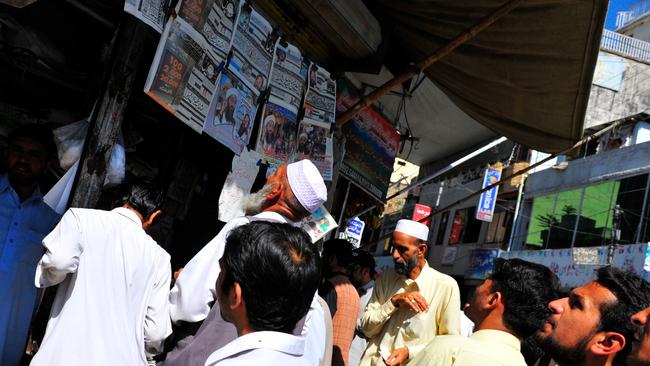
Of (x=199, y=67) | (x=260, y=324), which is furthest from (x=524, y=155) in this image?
(x=260, y=324)

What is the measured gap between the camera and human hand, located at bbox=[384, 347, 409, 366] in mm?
4248

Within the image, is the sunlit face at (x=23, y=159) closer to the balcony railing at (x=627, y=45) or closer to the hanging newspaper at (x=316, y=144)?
the hanging newspaper at (x=316, y=144)

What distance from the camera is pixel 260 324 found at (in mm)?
1627

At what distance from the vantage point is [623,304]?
243 centimetres

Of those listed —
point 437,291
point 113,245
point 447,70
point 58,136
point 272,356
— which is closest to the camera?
point 272,356

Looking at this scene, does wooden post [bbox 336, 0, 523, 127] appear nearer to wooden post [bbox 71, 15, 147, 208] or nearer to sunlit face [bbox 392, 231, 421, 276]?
sunlit face [bbox 392, 231, 421, 276]

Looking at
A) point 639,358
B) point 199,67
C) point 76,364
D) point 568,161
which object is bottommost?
point 76,364

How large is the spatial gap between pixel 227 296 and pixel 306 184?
1159mm

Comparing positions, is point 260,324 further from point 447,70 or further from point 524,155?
point 524,155

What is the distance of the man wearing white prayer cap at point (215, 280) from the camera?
230cm

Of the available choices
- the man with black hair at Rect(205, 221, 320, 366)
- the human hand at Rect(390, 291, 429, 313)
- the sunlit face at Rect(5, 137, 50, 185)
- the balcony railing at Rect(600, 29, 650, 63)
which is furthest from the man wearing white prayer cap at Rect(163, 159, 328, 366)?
the balcony railing at Rect(600, 29, 650, 63)

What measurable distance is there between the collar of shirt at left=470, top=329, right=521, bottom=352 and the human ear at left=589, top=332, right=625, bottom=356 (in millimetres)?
346

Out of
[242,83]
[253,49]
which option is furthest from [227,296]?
[253,49]

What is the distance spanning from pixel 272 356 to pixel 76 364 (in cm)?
155
